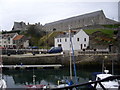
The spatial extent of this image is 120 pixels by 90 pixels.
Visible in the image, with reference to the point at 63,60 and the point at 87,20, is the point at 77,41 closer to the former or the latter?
the point at 63,60

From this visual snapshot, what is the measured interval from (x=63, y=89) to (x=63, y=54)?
20307 millimetres

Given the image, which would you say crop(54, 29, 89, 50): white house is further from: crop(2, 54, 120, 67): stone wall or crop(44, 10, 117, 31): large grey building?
crop(44, 10, 117, 31): large grey building

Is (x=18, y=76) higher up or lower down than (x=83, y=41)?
lower down

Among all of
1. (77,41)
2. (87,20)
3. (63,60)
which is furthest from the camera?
(87,20)

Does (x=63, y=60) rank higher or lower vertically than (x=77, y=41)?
lower

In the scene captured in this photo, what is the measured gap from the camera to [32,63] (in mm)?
21734

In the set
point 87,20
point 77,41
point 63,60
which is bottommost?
point 63,60

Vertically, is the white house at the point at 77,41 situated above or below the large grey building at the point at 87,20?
below

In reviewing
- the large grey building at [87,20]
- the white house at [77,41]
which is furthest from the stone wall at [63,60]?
the large grey building at [87,20]

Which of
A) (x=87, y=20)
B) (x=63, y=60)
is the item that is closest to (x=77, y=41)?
(x=63, y=60)

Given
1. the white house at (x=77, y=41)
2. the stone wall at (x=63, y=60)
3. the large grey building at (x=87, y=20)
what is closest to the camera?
the stone wall at (x=63, y=60)

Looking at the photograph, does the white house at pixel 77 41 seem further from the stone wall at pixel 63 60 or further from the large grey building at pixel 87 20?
the large grey building at pixel 87 20

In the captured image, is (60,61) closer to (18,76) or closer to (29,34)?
(18,76)

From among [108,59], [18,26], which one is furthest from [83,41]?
[18,26]
